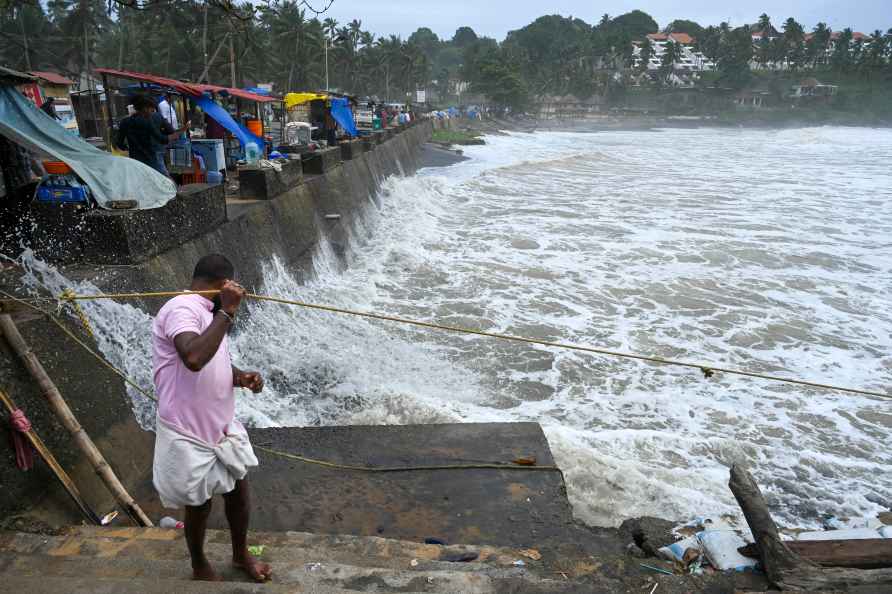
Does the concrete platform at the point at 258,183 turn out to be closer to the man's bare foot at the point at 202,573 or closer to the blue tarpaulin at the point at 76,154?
the blue tarpaulin at the point at 76,154

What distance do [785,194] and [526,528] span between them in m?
24.0

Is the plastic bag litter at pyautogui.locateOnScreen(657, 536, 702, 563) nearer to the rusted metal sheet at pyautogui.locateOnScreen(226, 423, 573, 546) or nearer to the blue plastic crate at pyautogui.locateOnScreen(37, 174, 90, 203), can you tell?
the rusted metal sheet at pyautogui.locateOnScreen(226, 423, 573, 546)

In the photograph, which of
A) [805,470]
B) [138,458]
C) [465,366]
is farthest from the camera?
[465,366]

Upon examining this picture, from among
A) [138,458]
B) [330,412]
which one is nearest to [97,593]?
[138,458]

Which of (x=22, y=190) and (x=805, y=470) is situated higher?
(x=22, y=190)

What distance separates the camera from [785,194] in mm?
23328

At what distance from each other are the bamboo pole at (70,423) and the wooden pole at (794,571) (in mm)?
3347

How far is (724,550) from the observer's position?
126 inches

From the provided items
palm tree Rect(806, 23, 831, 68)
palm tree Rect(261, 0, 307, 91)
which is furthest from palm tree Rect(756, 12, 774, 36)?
palm tree Rect(261, 0, 307, 91)

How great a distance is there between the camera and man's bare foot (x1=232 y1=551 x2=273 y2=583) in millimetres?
2707

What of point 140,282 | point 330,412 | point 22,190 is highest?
point 22,190

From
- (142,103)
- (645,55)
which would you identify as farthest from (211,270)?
(645,55)

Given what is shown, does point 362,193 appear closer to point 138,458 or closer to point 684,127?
point 138,458

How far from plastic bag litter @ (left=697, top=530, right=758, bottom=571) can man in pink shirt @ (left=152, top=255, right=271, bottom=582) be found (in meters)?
2.48
